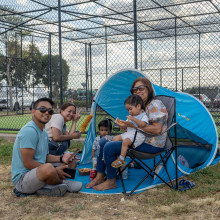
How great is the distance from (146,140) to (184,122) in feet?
3.28

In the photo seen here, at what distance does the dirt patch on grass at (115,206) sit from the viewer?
3094 millimetres

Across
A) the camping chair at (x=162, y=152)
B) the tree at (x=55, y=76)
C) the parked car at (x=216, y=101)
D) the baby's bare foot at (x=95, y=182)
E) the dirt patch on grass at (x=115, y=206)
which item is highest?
the tree at (x=55, y=76)

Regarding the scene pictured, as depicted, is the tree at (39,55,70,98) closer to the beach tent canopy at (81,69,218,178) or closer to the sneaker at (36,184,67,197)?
the beach tent canopy at (81,69,218,178)

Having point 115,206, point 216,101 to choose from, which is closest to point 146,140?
point 115,206

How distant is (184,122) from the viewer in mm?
4527

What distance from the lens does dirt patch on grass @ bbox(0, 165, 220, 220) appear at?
3.09m

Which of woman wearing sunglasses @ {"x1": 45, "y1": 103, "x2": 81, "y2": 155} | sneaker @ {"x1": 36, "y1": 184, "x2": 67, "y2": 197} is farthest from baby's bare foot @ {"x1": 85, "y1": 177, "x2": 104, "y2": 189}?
woman wearing sunglasses @ {"x1": 45, "y1": 103, "x2": 81, "y2": 155}

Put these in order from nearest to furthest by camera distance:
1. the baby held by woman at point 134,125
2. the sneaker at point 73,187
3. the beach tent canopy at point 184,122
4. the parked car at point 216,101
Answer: the baby held by woman at point 134,125, the sneaker at point 73,187, the beach tent canopy at point 184,122, the parked car at point 216,101

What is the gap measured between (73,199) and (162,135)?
132 cm

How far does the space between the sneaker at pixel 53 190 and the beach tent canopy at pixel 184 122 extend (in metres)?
1.60

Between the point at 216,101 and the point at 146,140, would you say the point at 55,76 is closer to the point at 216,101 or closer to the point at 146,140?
the point at 216,101

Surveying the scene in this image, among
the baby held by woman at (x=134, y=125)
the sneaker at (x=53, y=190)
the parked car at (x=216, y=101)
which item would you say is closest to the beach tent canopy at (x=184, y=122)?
the baby held by woman at (x=134, y=125)

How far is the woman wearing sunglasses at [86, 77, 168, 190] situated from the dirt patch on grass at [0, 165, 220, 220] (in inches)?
12.7

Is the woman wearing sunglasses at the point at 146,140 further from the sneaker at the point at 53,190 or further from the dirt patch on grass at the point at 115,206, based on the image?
the sneaker at the point at 53,190
